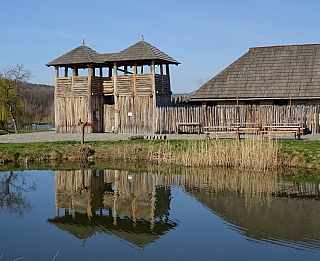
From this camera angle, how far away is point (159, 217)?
12.5 meters

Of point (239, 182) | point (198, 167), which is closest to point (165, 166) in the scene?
point (198, 167)

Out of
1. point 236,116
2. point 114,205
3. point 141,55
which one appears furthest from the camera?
point 141,55

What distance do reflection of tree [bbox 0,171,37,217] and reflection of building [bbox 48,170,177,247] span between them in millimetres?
975

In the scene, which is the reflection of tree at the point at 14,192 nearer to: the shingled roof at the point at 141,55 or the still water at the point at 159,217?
the still water at the point at 159,217

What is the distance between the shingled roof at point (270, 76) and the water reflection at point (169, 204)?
11.7 meters

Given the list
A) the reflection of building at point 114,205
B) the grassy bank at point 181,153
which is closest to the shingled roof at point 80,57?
the grassy bank at point 181,153

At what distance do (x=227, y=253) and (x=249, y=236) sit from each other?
4.40 ft

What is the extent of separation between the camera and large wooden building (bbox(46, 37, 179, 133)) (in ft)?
97.6

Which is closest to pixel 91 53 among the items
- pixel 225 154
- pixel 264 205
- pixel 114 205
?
pixel 225 154

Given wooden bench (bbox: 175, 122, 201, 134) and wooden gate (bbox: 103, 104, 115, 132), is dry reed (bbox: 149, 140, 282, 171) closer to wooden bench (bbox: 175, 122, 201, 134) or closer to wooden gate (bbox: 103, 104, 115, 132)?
wooden bench (bbox: 175, 122, 201, 134)

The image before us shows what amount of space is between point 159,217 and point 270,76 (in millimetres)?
19330

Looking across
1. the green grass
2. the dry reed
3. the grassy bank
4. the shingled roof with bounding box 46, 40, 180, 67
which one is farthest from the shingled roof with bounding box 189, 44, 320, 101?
the dry reed

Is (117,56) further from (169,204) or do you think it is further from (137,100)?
(169,204)

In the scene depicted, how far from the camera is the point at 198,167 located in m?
19.1
